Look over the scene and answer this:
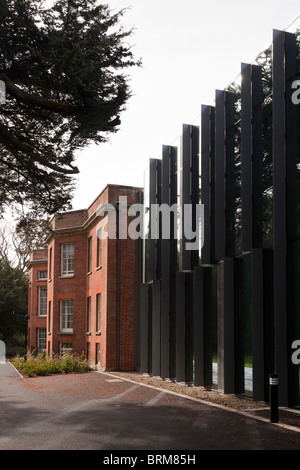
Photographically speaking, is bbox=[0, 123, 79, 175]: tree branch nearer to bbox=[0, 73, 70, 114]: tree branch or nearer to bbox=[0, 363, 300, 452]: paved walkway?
bbox=[0, 73, 70, 114]: tree branch

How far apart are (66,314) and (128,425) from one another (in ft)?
80.7

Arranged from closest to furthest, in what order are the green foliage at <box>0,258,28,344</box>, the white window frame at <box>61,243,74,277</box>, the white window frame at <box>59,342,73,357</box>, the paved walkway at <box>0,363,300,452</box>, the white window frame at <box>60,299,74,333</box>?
1. the paved walkway at <box>0,363,300,452</box>
2. the white window frame at <box>59,342,73,357</box>
3. the white window frame at <box>61,243,74,277</box>
4. the white window frame at <box>60,299,74,333</box>
5. the green foliage at <box>0,258,28,344</box>

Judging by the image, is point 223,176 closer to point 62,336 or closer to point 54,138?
point 54,138

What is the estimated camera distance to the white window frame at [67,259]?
34.2 m

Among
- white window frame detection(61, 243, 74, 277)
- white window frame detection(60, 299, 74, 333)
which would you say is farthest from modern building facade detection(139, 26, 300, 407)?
white window frame detection(60, 299, 74, 333)

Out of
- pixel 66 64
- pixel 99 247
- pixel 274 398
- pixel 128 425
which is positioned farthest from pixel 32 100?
pixel 99 247

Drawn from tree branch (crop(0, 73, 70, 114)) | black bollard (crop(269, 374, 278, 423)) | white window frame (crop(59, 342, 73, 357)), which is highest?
tree branch (crop(0, 73, 70, 114))

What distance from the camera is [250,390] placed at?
15.3 metres

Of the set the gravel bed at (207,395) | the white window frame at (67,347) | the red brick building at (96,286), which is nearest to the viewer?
the gravel bed at (207,395)

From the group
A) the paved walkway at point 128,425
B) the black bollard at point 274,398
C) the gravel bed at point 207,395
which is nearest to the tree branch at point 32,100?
the paved walkway at point 128,425

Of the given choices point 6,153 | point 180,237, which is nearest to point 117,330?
point 180,237

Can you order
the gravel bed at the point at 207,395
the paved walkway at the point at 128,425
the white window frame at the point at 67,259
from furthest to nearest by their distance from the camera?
the white window frame at the point at 67,259
the gravel bed at the point at 207,395
the paved walkway at the point at 128,425

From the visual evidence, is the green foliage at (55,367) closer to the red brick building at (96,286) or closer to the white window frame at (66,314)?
the red brick building at (96,286)

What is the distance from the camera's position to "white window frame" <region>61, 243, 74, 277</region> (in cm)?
3425
